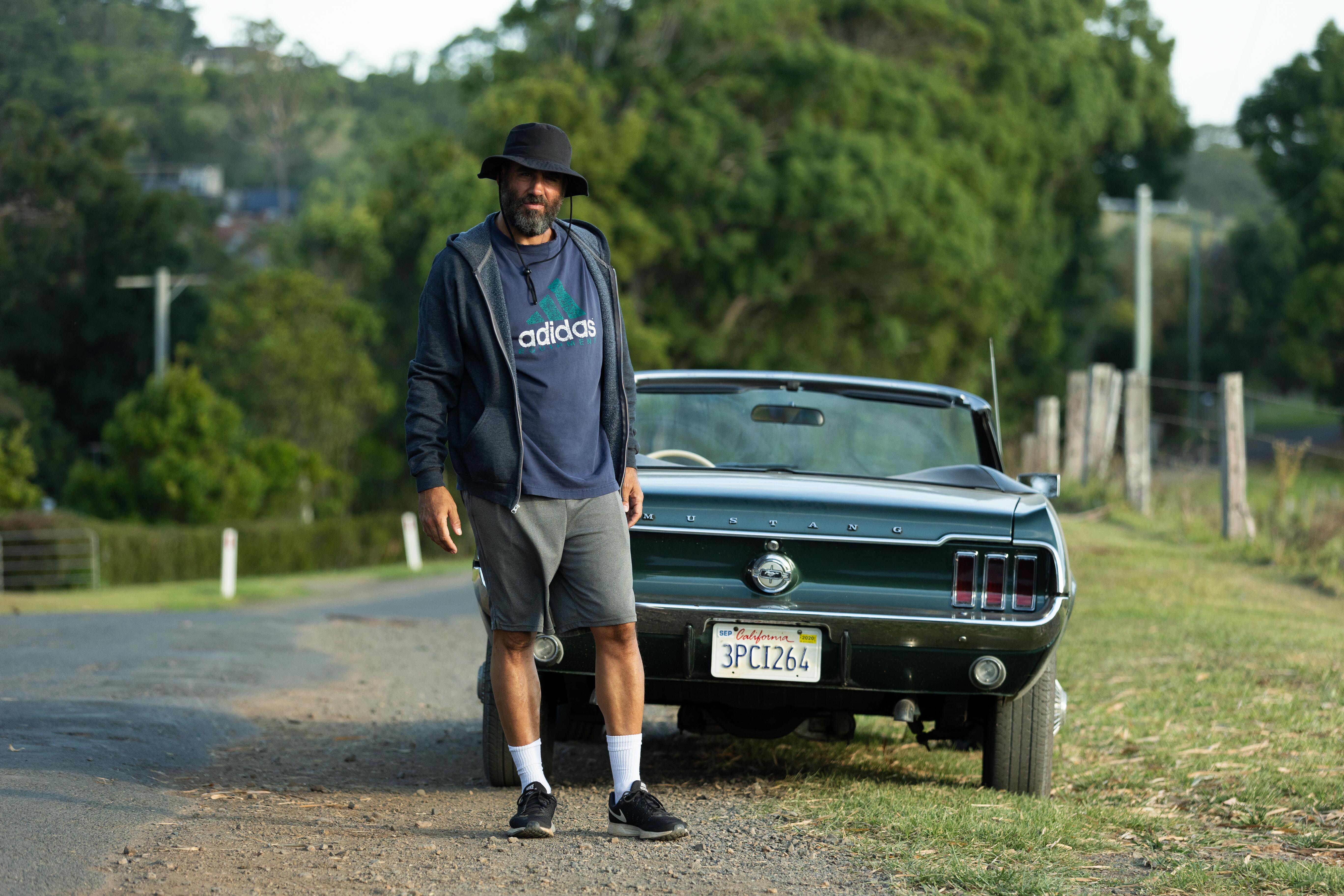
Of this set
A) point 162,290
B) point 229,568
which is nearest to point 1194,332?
point 162,290

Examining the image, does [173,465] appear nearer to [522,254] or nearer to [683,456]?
[683,456]

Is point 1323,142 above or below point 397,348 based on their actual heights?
above

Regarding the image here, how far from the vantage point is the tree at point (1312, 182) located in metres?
45.8

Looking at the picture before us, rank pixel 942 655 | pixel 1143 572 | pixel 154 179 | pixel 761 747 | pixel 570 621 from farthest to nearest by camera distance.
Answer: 1. pixel 154 179
2. pixel 1143 572
3. pixel 761 747
4. pixel 942 655
5. pixel 570 621

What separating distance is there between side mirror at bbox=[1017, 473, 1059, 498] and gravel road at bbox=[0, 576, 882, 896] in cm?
149

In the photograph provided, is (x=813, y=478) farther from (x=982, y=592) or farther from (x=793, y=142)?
(x=793, y=142)

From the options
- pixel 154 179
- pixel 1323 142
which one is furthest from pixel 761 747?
pixel 154 179

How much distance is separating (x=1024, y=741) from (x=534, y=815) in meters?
1.83

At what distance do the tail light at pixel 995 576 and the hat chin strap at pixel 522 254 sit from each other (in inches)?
66.9

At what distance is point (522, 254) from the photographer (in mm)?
4738

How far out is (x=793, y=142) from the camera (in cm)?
3519

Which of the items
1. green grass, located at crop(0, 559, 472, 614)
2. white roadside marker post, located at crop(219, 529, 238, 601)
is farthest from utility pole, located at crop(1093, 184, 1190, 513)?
white roadside marker post, located at crop(219, 529, 238, 601)

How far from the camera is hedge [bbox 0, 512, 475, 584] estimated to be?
101ft

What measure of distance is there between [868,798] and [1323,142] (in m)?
45.7
